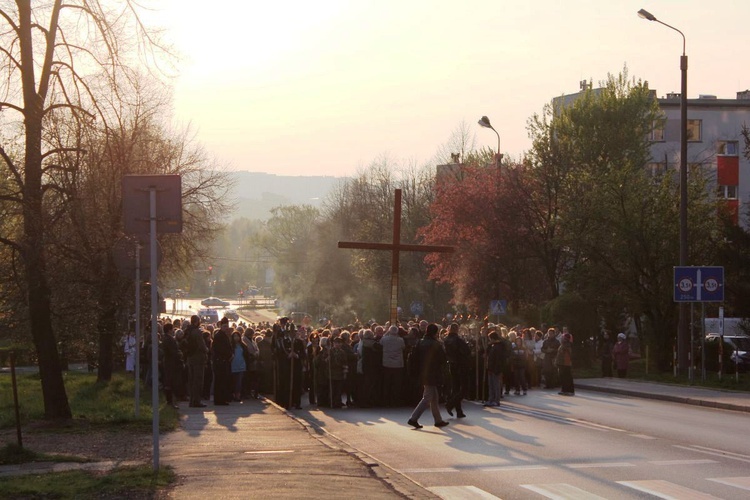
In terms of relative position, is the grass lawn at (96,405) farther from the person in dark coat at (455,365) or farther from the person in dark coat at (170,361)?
the person in dark coat at (455,365)

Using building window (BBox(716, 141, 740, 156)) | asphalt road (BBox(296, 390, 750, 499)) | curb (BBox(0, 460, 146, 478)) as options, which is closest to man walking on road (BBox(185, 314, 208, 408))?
asphalt road (BBox(296, 390, 750, 499))

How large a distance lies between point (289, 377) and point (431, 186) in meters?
53.5

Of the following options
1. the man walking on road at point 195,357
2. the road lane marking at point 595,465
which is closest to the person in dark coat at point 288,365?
the man walking on road at point 195,357

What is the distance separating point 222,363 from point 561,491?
13.6m

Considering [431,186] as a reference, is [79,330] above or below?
below

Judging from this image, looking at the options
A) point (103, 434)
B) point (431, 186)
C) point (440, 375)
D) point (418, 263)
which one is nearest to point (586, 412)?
point (440, 375)

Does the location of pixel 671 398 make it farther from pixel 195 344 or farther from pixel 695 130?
pixel 695 130

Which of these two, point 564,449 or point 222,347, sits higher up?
point 222,347

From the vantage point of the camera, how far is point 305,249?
106250 mm

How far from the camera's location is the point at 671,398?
27.0 meters

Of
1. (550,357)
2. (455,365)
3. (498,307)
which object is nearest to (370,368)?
(455,365)

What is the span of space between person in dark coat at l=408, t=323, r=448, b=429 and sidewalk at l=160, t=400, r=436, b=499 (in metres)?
2.04

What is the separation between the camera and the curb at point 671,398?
948 inches

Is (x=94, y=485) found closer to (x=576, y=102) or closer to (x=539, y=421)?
(x=539, y=421)
